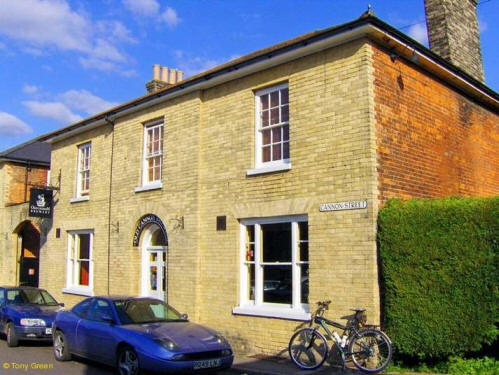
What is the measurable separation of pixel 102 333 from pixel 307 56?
6719mm

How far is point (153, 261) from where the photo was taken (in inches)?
558

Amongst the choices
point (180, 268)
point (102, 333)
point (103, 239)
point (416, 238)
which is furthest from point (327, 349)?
point (103, 239)

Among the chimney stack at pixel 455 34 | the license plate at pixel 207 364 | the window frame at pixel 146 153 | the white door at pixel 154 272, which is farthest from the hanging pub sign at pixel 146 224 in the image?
the chimney stack at pixel 455 34

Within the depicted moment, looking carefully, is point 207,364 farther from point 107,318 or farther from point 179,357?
point 107,318

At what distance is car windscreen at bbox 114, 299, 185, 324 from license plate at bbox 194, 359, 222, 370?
1599mm

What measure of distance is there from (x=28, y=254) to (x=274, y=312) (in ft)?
52.7

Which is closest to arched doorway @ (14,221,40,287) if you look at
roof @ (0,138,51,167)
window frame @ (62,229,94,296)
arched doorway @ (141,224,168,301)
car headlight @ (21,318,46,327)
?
roof @ (0,138,51,167)

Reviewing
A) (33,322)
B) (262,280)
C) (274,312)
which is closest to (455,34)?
(262,280)

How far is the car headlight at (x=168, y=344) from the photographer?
791cm

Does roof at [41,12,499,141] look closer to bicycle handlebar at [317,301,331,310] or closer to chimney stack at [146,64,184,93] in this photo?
chimney stack at [146,64,184,93]

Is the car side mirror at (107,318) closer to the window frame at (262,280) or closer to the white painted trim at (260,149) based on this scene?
the window frame at (262,280)

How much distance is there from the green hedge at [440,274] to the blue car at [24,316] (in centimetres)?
791

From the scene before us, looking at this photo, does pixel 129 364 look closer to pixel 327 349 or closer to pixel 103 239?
pixel 327 349

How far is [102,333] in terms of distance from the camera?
898 centimetres
